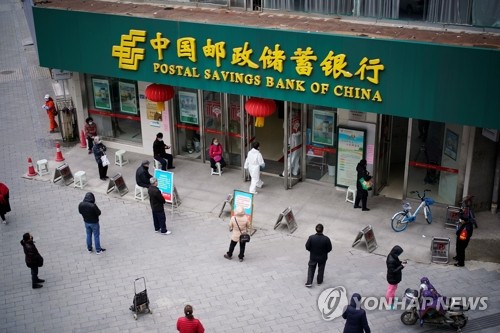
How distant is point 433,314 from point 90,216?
8.81m

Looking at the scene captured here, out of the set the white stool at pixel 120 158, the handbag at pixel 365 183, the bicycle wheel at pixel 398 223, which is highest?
the handbag at pixel 365 183

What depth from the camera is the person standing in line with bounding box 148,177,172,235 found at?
1777 centimetres

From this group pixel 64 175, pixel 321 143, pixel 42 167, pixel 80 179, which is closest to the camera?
pixel 321 143

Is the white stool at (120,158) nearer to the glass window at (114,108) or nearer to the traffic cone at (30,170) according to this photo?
the glass window at (114,108)

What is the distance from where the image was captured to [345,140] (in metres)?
19.8

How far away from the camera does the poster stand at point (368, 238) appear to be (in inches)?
669

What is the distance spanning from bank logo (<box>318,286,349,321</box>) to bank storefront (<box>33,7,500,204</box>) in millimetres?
4909

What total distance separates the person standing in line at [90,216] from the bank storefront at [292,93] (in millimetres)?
5062

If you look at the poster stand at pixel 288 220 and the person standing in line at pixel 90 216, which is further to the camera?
the poster stand at pixel 288 220

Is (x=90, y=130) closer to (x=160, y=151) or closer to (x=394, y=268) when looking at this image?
(x=160, y=151)

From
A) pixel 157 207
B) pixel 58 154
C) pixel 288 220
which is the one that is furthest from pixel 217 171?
pixel 58 154

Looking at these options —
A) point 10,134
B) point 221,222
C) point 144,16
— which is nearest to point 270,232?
point 221,222

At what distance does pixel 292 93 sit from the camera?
18.4m

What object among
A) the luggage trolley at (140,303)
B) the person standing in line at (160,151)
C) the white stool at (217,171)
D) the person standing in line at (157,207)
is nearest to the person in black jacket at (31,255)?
the luggage trolley at (140,303)
